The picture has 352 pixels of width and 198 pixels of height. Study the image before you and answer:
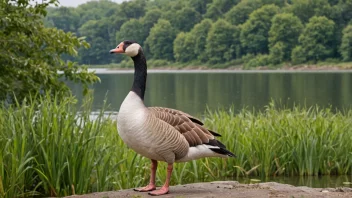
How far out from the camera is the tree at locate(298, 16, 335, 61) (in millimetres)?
133000

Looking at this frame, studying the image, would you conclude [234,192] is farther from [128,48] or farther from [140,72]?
[128,48]

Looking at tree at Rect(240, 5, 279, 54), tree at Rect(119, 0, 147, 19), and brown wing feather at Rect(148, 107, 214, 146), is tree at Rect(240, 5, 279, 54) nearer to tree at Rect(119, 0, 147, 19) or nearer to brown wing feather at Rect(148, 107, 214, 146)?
tree at Rect(119, 0, 147, 19)

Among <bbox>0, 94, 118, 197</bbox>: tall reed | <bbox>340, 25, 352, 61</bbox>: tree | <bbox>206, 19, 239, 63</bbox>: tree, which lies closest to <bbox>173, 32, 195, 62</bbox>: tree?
<bbox>206, 19, 239, 63</bbox>: tree

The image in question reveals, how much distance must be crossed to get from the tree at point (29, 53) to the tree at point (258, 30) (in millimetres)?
136340

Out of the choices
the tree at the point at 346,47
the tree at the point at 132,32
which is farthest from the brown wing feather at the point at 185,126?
the tree at the point at 132,32

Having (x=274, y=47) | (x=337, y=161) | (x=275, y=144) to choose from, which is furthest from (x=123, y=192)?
(x=274, y=47)

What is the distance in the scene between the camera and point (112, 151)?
10.6 meters

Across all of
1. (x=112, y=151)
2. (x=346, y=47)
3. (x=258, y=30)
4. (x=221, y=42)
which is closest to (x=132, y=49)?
(x=112, y=151)

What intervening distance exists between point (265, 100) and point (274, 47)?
3597 inches

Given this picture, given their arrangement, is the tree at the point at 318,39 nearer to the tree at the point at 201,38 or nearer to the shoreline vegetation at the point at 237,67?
the shoreline vegetation at the point at 237,67

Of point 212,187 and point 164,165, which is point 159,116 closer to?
point 212,187

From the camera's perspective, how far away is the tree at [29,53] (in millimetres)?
12312

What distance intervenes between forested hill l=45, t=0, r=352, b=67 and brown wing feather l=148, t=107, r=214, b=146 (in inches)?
4984

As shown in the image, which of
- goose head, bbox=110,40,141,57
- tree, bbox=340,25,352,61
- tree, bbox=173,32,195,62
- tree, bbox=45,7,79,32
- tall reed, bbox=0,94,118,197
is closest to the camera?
goose head, bbox=110,40,141,57
